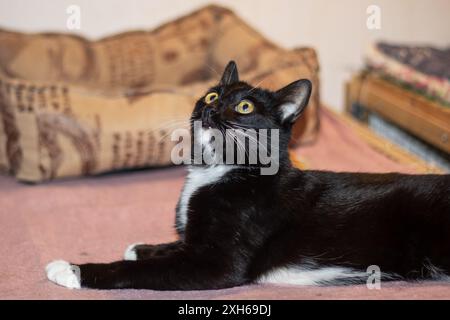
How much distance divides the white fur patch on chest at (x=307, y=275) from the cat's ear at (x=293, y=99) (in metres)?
0.36

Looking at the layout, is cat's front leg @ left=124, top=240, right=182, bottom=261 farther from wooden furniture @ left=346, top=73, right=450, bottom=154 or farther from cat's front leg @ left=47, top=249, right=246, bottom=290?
wooden furniture @ left=346, top=73, right=450, bottom=154

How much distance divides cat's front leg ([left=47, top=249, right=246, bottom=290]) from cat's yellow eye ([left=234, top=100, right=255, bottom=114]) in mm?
342

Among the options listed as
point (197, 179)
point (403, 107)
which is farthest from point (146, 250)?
point (403, 107)

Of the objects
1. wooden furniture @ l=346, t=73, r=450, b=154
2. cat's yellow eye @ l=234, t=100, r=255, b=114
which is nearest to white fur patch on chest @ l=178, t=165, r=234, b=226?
cat's yellow eye @ l=234, t=100, r=255, b=114

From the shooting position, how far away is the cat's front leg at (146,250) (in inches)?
58.7

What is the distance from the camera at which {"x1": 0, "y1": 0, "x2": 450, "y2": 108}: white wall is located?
8.58 ft

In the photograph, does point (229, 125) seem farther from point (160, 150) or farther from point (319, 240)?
point (160, 150)

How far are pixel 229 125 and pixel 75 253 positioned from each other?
554mm

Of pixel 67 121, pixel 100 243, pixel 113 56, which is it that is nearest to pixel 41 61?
pixel 113 56

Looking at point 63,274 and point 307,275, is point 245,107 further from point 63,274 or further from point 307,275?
point 63,274

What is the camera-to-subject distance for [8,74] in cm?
222

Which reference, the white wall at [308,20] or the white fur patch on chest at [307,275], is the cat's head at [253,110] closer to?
the white fur patch on chest at [307,275]

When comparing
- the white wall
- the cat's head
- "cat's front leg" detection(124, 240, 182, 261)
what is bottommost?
"cat's front leg" detection(124, 240, 182, 261)

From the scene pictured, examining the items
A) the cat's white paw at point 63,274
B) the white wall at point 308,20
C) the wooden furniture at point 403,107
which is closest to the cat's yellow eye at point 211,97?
the cat's white paw at point 63,274
